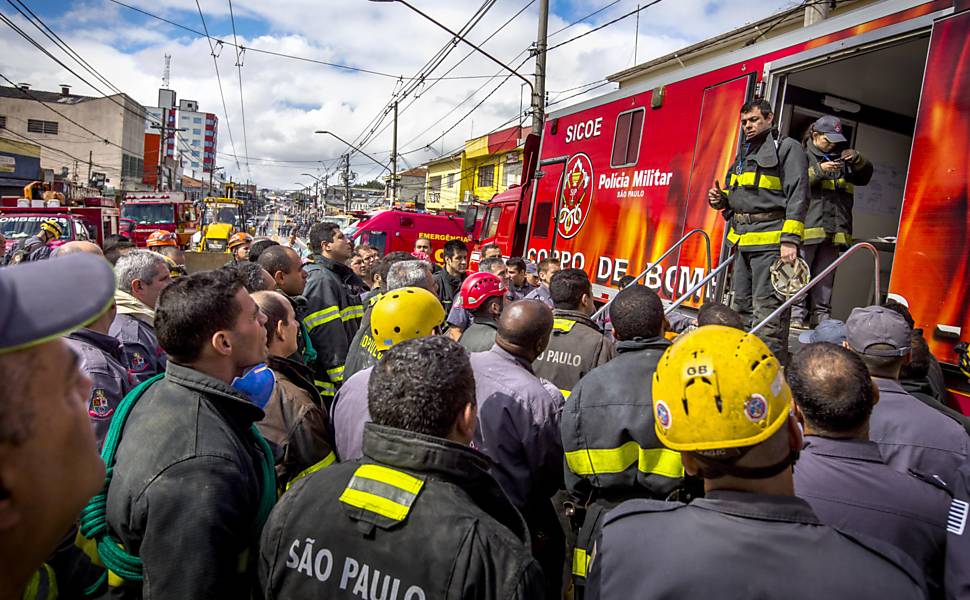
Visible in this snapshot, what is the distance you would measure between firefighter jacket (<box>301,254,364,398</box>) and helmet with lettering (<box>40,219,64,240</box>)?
9.05 m

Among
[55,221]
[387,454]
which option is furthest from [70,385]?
[55,221]

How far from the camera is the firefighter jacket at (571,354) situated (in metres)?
4.12

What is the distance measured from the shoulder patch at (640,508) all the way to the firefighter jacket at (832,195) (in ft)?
16.3

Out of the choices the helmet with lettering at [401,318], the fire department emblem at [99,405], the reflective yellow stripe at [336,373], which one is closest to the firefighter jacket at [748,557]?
the helmet with lettering at [401,318]

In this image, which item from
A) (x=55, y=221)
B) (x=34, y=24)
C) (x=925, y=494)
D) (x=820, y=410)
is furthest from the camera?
(x=55, y=221)

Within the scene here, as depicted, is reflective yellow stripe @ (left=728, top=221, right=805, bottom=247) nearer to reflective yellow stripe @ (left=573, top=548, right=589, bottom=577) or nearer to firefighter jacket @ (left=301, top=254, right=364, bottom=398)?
reflective yellow stripe @ (left=573, top=548, right=589, bottom=577)

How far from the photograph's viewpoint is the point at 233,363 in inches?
90.0

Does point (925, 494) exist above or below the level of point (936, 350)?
below

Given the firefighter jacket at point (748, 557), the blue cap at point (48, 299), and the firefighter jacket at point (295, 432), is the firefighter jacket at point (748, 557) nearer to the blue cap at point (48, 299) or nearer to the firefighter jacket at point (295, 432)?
the blue cap at point (48, 299)

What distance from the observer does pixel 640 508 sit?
157 cm

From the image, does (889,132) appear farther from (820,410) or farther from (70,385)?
(70,385)

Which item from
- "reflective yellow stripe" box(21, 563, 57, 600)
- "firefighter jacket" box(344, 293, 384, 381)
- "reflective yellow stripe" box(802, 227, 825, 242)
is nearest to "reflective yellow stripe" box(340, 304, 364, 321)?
"firefighter jacket" box(344, 293, 384, 381)

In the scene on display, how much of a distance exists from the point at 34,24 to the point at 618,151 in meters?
11.5

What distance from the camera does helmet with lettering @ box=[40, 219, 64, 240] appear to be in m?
12.2
